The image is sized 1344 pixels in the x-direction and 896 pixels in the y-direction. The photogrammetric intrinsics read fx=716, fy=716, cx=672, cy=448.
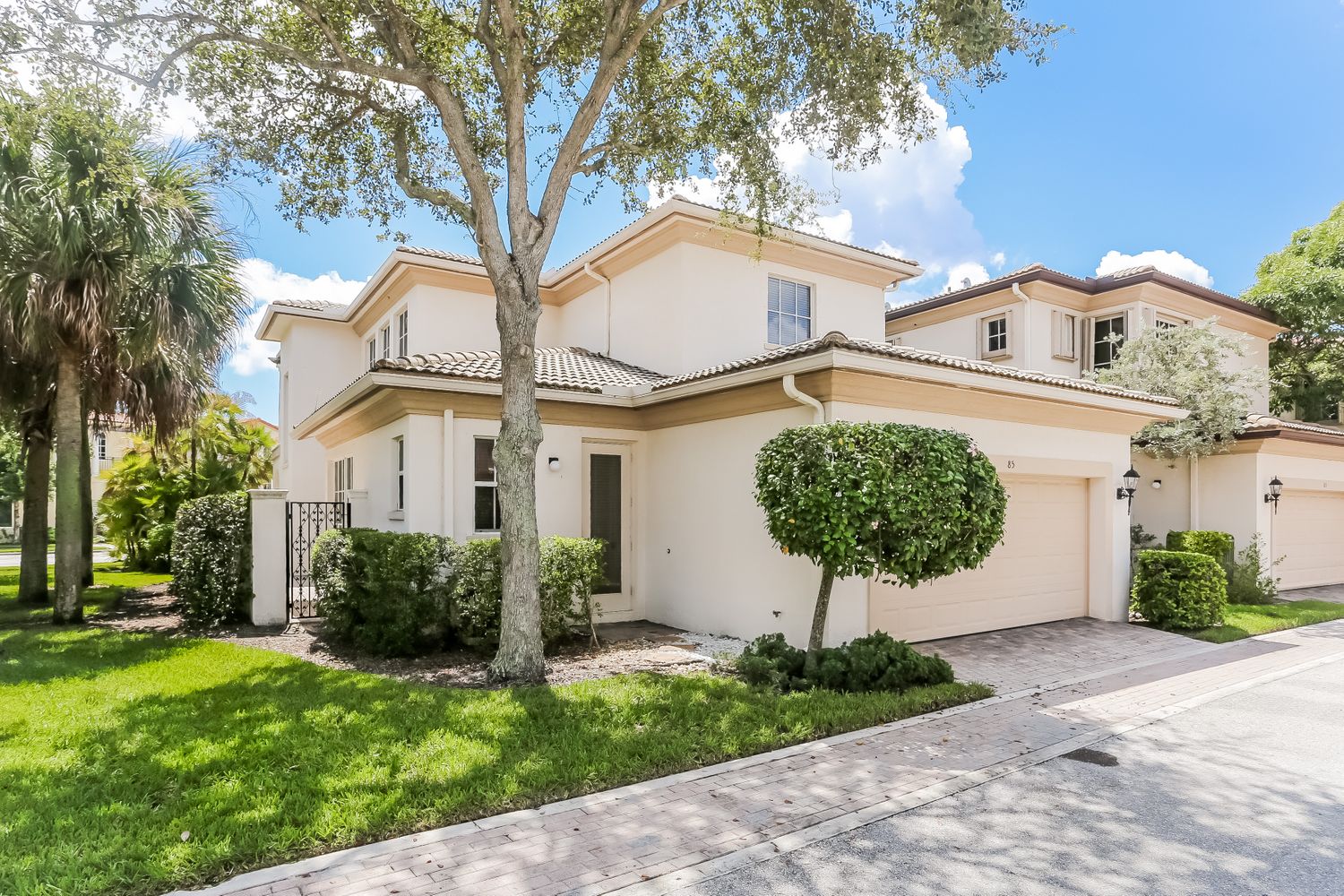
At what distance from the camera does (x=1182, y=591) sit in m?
11.2

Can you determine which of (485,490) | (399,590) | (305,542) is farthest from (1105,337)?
(305,542)

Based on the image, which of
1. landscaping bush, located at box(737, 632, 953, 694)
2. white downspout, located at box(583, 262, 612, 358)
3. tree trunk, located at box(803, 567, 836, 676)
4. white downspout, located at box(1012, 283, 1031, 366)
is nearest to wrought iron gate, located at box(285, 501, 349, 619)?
white downspout, located at box(583, 262, 612, 358)

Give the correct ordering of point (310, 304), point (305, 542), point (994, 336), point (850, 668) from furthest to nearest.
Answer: point (994, 336), point (310, 304), point (305, 542), point (850, 668)

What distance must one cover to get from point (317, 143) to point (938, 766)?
412 inches

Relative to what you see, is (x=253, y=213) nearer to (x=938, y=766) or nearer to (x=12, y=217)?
(x=12, y=217)

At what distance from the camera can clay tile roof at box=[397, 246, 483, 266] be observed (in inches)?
584

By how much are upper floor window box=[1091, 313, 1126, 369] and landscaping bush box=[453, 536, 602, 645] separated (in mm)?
16588

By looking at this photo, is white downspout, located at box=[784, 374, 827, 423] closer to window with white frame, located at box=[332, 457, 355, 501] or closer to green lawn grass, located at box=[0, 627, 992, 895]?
green lawn grass, located at box=[0, 627, 992, 895]

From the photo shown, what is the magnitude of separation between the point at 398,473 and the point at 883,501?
24.5 ft

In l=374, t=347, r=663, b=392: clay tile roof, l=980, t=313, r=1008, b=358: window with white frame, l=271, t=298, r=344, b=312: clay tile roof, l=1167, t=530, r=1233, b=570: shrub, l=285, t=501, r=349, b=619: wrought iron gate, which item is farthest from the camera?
l=980, t=313, r=1008, b=358: window with white frame

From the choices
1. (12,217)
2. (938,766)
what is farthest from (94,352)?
(938,766)

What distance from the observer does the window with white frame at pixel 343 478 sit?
45.4ft

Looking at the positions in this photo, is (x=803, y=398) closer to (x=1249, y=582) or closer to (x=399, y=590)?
(x=399, y=590)

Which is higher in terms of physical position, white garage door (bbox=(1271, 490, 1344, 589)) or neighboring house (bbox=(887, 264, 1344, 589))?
neighboring house (bbox=(887, 264, 1344, 589))
